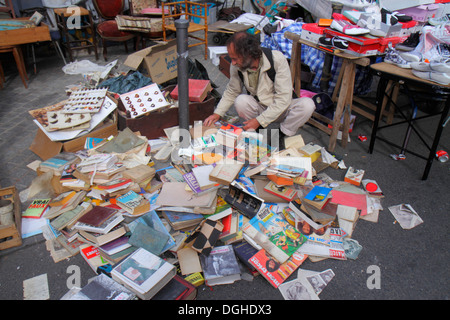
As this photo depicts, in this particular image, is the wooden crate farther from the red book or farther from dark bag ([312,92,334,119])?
dark bag ([312,92,334,119])

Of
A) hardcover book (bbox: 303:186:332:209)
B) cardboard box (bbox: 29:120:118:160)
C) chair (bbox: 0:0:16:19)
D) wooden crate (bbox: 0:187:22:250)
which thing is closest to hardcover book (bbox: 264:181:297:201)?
hardcover book (bbox: 303:186:332:209)

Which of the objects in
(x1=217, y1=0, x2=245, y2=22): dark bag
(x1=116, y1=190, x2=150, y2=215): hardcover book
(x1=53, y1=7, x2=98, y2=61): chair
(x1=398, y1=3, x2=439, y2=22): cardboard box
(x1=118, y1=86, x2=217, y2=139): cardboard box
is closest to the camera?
(x1=116, y1=190, x2=150, y2=215): hardcover book

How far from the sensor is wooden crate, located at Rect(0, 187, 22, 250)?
241 centimetres

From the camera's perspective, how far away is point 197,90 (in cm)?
392

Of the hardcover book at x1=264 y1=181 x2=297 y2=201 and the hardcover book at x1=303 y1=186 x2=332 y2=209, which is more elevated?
the hardcover book at x1=303 y1=186 x2=332 y2=209

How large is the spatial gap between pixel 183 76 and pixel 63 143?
1.44 m

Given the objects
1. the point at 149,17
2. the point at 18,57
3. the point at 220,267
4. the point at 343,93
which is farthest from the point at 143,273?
the point at 149,17

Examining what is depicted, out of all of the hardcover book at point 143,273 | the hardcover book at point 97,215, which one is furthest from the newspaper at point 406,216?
the hardcover book at point 97,215

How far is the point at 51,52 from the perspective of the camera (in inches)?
267

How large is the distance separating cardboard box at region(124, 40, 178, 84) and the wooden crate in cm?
213

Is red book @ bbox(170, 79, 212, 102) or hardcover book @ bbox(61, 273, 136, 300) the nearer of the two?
hardcover book @ bbox(61, 273, 136, 300)

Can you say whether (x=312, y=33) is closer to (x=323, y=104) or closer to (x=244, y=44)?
(x=323, y=104)

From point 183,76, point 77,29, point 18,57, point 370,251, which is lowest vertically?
point 370,251
